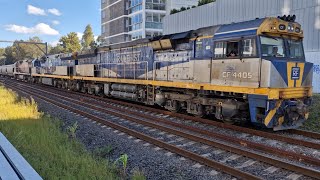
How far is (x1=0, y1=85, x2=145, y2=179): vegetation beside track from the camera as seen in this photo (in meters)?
5.42

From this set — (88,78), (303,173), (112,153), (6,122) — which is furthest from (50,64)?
(303,173)

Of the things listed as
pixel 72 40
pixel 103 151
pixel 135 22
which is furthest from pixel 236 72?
pixel 72 40

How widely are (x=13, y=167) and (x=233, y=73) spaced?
287 inches

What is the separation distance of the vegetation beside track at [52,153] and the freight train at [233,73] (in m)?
4.97

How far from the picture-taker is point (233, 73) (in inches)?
387

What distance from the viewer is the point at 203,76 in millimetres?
11102

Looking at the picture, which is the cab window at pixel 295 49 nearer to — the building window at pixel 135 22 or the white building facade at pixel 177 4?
the white building facade at pixel 177 4

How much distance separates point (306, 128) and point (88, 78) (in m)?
15.3

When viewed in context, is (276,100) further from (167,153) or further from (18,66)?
(18,66)

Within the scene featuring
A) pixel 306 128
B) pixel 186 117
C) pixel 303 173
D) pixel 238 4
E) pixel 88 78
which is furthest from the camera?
pixel 238 4

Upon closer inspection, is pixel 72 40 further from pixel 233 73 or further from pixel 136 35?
pixel 233 73

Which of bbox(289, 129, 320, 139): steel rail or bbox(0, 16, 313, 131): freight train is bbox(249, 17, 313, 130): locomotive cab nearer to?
bbox(0, 16, 313, 131): freight train

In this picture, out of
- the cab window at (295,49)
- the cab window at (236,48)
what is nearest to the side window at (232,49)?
the cab window at (236,48)

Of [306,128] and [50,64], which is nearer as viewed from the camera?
[306,128]
